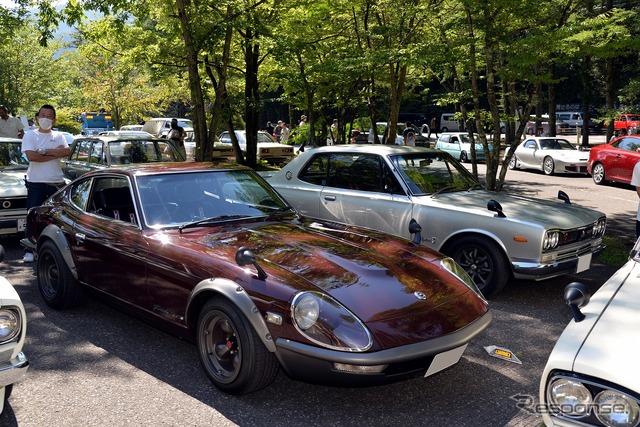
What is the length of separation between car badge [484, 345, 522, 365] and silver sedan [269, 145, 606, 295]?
3.44 feet

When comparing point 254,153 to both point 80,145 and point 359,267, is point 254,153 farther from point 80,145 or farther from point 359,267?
point 359,267

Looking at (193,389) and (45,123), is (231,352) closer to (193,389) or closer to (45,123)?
(193,389)

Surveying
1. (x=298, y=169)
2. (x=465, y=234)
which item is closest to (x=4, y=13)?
(x=298, y=169)

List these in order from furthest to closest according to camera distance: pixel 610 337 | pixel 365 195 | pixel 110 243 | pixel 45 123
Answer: pixel 45 123 < pixel 365 195 < pixel 110 243 < pixel 610 337

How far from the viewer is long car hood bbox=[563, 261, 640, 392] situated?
2416 millimetres

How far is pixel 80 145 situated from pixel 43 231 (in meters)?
5.67

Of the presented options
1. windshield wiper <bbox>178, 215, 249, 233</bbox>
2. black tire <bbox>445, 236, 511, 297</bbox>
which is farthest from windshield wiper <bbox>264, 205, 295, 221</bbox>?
black tire <bbox>445, 236, 511, 297</bbox>

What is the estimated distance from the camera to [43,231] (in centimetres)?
573

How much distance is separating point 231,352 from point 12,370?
51.2 inches

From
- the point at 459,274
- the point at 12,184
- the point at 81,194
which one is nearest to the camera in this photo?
the point at 459,274

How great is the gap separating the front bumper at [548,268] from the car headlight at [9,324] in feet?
14.5

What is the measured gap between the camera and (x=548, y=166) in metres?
20.6

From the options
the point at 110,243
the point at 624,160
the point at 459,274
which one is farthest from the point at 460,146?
the point at 110,243

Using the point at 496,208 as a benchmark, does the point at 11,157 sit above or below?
above
